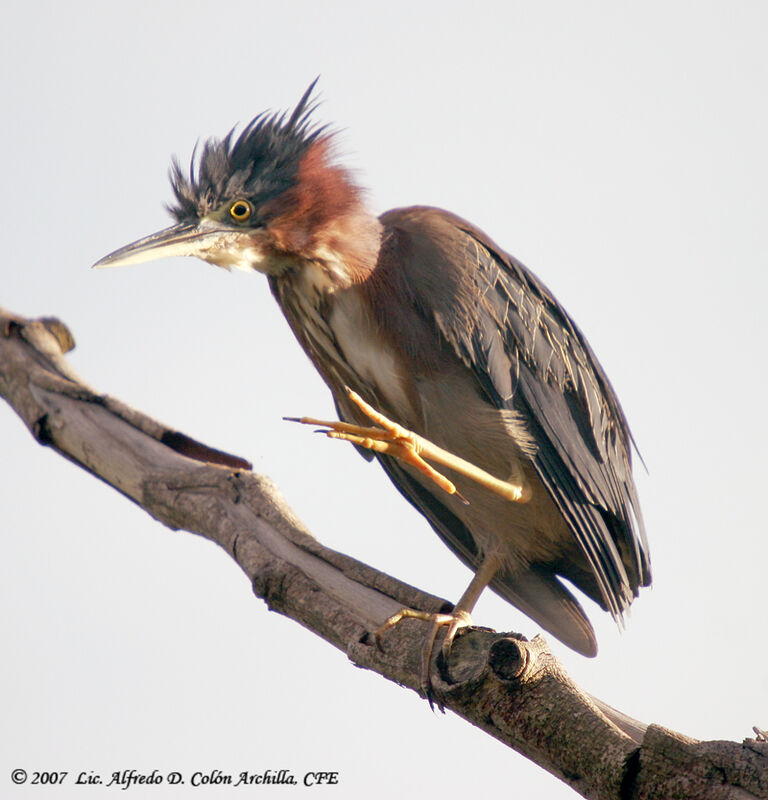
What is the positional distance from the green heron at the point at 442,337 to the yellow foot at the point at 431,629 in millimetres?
492

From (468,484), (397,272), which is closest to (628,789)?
(468,484)

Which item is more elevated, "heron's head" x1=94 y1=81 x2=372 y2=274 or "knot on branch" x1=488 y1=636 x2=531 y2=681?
"heron's head" x1=94 y1=81 x2=372 y2=274

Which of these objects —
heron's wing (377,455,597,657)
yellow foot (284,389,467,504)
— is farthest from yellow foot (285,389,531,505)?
heron's wing (377,455,597,657)

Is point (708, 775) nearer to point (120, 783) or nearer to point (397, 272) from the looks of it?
point (397, 272)

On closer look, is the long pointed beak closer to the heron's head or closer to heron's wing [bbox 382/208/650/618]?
the heron's head

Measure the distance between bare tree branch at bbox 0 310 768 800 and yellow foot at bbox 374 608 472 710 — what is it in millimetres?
23

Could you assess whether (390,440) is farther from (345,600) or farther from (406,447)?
(345,600)

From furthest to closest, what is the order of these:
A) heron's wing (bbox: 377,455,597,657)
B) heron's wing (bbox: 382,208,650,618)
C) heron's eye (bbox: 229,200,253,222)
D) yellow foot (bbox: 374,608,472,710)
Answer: heron's wing (bbox: 377,455,597,657)
heron's eye (bbox: 229,200,253,222)
heron's wing (bbox: 382,208,650,618)
yellow foot (bbox: 374,608,472,710)

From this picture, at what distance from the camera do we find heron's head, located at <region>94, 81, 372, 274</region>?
3.16 m

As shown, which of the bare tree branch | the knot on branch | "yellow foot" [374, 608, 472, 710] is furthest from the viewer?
"yellow foot" [374, 608, 472, 710]

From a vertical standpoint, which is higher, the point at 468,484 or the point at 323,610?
the point at 468,484

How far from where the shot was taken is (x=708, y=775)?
1862mm

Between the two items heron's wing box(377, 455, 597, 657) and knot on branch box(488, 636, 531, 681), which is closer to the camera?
knot on branch box(488, 636, 531, 681)

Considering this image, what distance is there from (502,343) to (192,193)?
117 centimetres
